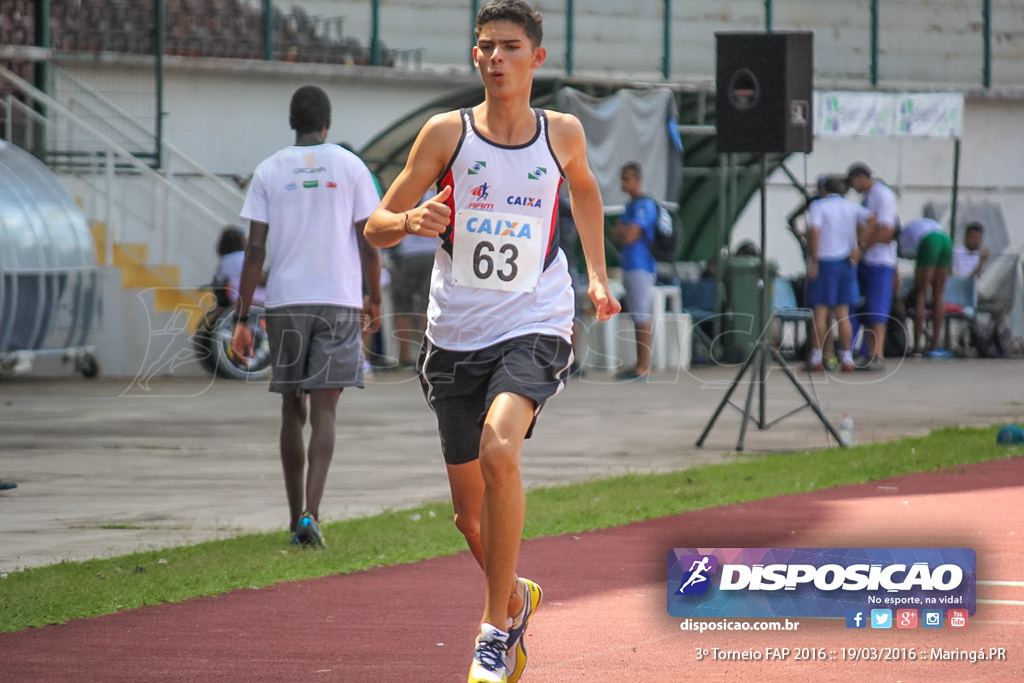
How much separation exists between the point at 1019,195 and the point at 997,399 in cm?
1790

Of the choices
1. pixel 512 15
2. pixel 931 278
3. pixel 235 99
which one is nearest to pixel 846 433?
pixel 512 15

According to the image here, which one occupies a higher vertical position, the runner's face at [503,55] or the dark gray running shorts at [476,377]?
the runner's face at [503,55]

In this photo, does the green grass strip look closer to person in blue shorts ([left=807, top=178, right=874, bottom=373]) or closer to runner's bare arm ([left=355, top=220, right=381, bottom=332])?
runner's bare arm ([left=355, top=220, right=381, bottom=332])

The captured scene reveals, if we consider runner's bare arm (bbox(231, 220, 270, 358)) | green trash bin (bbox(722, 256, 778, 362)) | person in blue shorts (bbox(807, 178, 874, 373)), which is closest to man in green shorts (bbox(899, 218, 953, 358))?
green trash bin (bbox(722, 256, 778, 362))

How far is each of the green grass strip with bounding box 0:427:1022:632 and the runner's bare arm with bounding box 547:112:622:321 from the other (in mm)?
2313

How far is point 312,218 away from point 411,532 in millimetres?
1717

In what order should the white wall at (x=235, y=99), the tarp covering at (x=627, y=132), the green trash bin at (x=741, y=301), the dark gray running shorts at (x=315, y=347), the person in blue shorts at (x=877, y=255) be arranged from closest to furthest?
1. the dark gray running shorts at (x=315, y=347)
2. the person in blue shorts at (x=877, y=255)
3. the tarp covering at (x=627, y=132)
4. the green trash bin at (x=741, y=301)
5. the white wall at (x=235, y=99)

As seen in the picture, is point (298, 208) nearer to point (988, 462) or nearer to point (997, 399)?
point (988, 462)

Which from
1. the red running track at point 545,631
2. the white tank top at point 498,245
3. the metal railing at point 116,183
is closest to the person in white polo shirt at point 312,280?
the red running track at point 545,631

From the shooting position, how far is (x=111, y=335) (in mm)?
19266

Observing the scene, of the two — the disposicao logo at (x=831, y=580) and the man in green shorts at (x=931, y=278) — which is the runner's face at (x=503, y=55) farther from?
the man in green shorts at (x=931, y=278)

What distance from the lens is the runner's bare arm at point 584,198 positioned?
557 centimetres

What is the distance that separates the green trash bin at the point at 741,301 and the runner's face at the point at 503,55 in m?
15.5

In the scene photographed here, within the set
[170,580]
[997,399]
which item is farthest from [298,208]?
[997,399]
